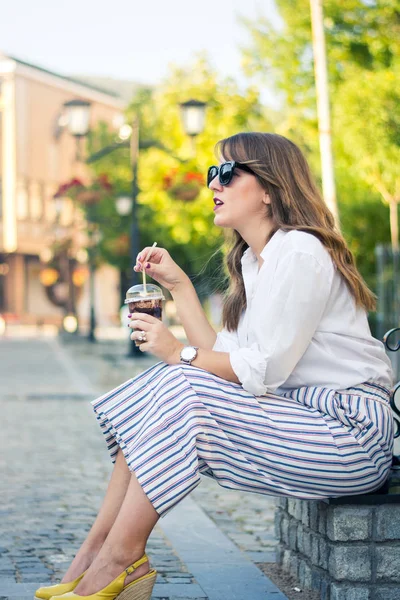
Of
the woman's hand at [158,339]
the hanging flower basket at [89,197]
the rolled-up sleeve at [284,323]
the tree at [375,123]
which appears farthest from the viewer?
the hanging flower basket at [89,197]

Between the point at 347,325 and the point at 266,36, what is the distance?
46.9 feet

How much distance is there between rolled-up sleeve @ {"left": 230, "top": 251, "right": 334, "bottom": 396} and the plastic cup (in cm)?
32

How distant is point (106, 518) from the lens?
326 centimetres

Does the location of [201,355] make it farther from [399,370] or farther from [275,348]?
[399,370]

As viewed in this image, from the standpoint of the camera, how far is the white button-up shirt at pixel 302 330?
10.3 feet

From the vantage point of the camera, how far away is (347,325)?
10.9ft

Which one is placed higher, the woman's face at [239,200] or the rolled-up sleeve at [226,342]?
the woman's face at [239,200]

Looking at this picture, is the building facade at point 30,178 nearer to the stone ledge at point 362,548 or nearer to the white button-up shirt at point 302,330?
the white button-up shirt at point 302,330

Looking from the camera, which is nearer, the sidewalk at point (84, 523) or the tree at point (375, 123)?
the sidewalk at point (84, 523)

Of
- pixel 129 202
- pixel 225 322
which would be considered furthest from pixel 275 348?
pixel 129 202

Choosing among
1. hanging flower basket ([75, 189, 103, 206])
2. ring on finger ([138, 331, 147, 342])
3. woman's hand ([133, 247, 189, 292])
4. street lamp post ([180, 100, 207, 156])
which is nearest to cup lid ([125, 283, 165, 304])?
ring on finger ([138, 331, 147, 342])

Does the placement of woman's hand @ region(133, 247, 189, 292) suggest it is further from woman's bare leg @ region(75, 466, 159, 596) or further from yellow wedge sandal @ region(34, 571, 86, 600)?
yellow wedge sandal @ region(34, 571, 86, 600)

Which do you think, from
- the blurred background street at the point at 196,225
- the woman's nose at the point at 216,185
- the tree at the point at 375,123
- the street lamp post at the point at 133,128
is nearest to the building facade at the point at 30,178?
the blurred background street at the point at 196,225

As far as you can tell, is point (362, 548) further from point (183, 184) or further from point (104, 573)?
point (183, 184)
